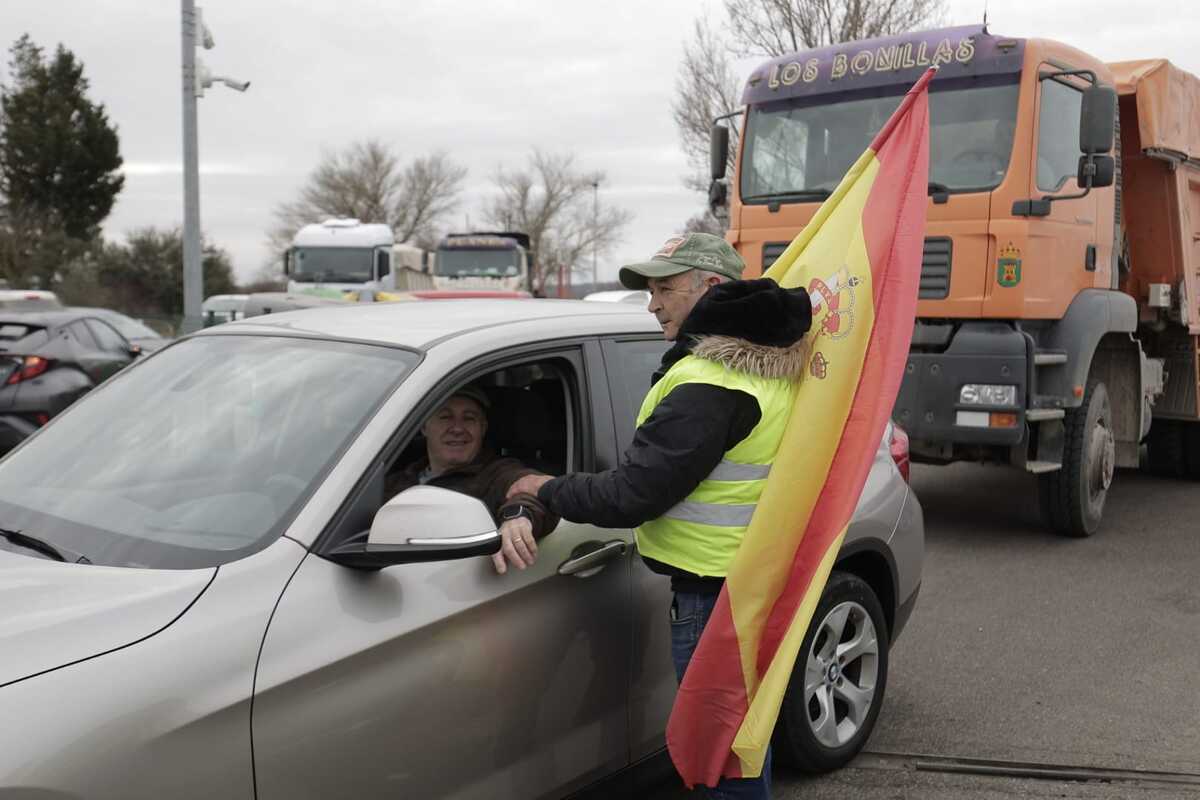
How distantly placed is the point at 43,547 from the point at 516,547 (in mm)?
1083

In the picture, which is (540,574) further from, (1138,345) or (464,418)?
(1138,345)

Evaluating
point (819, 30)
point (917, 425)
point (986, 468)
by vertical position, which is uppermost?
point (819, 30)

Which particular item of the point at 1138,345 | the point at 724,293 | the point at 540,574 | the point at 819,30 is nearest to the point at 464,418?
the point at 540,574

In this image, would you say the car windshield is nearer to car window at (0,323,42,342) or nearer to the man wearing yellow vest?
the man wearing yellow vest

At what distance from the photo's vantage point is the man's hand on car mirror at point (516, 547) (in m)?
2.67

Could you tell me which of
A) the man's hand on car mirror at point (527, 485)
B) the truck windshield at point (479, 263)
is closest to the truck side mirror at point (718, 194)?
the man's hand on car mirror at point (527, 485)

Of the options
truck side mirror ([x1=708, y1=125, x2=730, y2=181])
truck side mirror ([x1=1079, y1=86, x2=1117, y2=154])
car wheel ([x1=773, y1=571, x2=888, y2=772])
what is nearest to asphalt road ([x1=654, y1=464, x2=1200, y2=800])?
car wheel ([x1=773, y1=571, x2=888, y2=772])

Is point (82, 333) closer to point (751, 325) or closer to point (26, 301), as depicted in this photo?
point (26, 301)

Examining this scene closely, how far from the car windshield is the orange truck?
5.05 m

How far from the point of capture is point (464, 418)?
3.27 m

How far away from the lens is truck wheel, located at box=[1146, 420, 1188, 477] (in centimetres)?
998

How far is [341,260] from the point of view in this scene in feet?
86.4

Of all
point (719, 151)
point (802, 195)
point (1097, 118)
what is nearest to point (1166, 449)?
point (1097, 118)

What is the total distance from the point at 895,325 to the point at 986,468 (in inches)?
333
